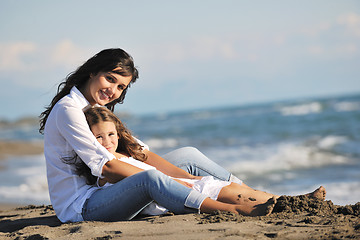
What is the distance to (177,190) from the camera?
3.09 m

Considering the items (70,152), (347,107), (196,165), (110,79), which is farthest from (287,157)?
(347,107)

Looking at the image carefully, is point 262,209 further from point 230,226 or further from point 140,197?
point 140,197

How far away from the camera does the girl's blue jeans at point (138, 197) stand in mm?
3076

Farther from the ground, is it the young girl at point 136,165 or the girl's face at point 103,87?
the girl's face at point 103,87

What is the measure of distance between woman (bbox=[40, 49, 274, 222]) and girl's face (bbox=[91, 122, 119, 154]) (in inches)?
8.3

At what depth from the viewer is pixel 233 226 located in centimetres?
284

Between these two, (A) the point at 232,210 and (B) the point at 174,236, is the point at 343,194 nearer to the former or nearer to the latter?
(A) the point at 232,210

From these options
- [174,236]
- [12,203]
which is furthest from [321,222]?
[12,203]

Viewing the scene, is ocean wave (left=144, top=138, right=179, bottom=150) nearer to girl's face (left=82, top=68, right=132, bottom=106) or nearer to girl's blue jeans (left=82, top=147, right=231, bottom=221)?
girl's face (left=82, top=68, right=132, bottom=106)

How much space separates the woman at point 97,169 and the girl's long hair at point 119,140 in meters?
0.06

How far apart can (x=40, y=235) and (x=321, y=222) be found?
6.60ft

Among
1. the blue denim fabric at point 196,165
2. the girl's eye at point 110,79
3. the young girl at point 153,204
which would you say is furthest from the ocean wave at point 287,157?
the girl's eye at point 110,79

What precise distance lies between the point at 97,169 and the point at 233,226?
1045 millimetres

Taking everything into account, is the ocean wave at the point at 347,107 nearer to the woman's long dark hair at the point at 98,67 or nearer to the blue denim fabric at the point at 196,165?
the blue denim fabric at the point at 196,165
